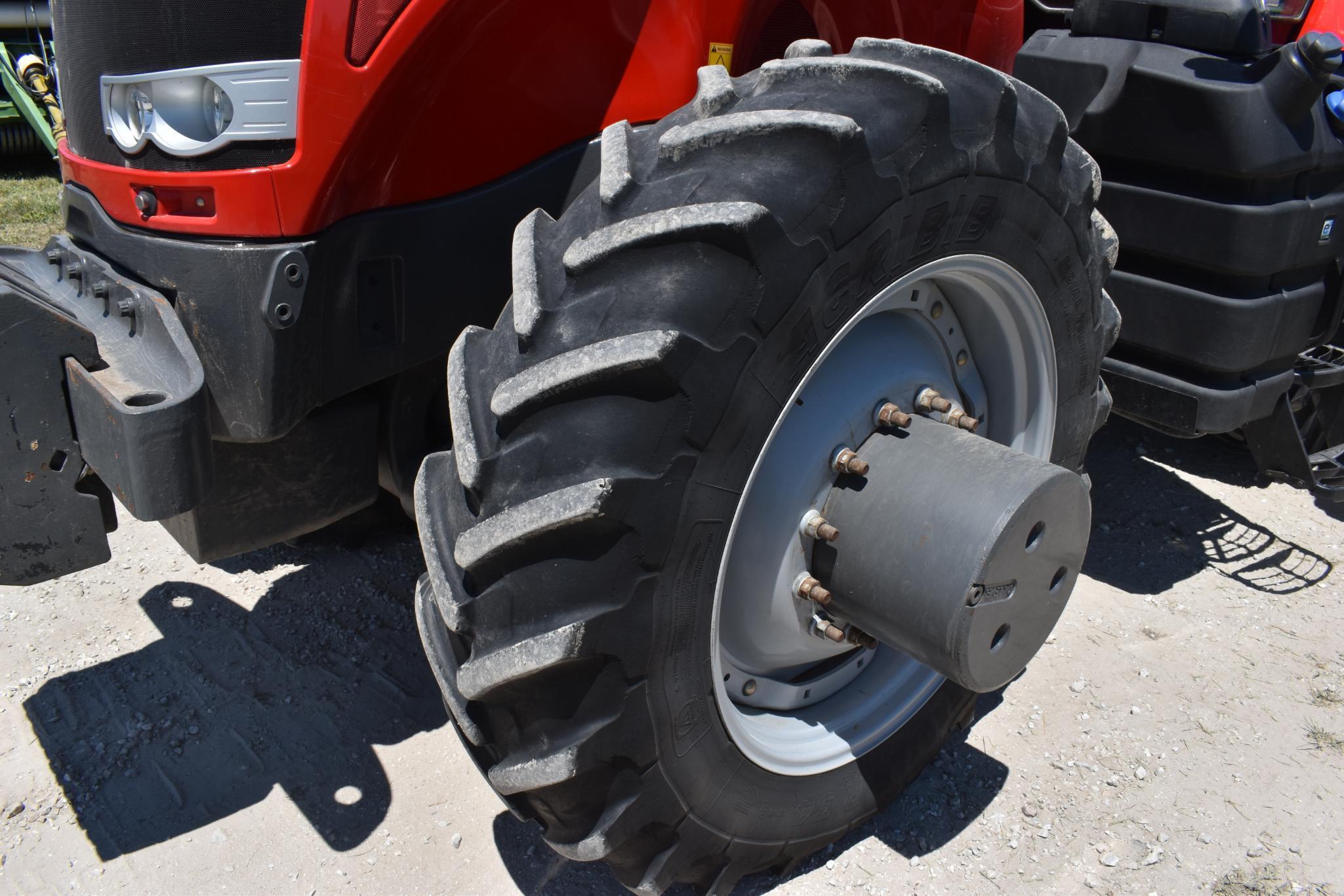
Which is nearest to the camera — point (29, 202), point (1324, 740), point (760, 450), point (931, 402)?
point (760, 450)

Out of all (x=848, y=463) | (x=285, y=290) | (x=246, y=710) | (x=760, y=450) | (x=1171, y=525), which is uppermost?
(x=285, y=290)

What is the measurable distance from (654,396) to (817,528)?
545mm

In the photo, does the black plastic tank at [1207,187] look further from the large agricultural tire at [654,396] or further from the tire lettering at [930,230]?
the tire lettering at [930,230]

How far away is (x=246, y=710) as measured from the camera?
8.26ft

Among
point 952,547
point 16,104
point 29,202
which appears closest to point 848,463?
point 952,547

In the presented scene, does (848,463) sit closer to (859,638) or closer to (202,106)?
(859,638)

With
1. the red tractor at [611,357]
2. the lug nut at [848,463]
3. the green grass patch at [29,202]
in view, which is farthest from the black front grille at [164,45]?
the green grass patch at [29,202]

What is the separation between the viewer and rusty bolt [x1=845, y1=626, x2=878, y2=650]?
6.67ft

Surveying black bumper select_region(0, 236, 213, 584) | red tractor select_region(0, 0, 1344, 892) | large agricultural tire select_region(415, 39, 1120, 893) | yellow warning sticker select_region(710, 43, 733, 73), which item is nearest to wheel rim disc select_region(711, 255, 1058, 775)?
red tractor select_region(0, 0, 1344, 892)

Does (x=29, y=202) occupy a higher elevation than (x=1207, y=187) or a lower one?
lower

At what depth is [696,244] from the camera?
149 centimetres

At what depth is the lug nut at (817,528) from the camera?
6.16 feet

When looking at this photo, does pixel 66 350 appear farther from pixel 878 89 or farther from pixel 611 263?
pixel 878 89

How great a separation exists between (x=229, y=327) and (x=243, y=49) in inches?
16.8
